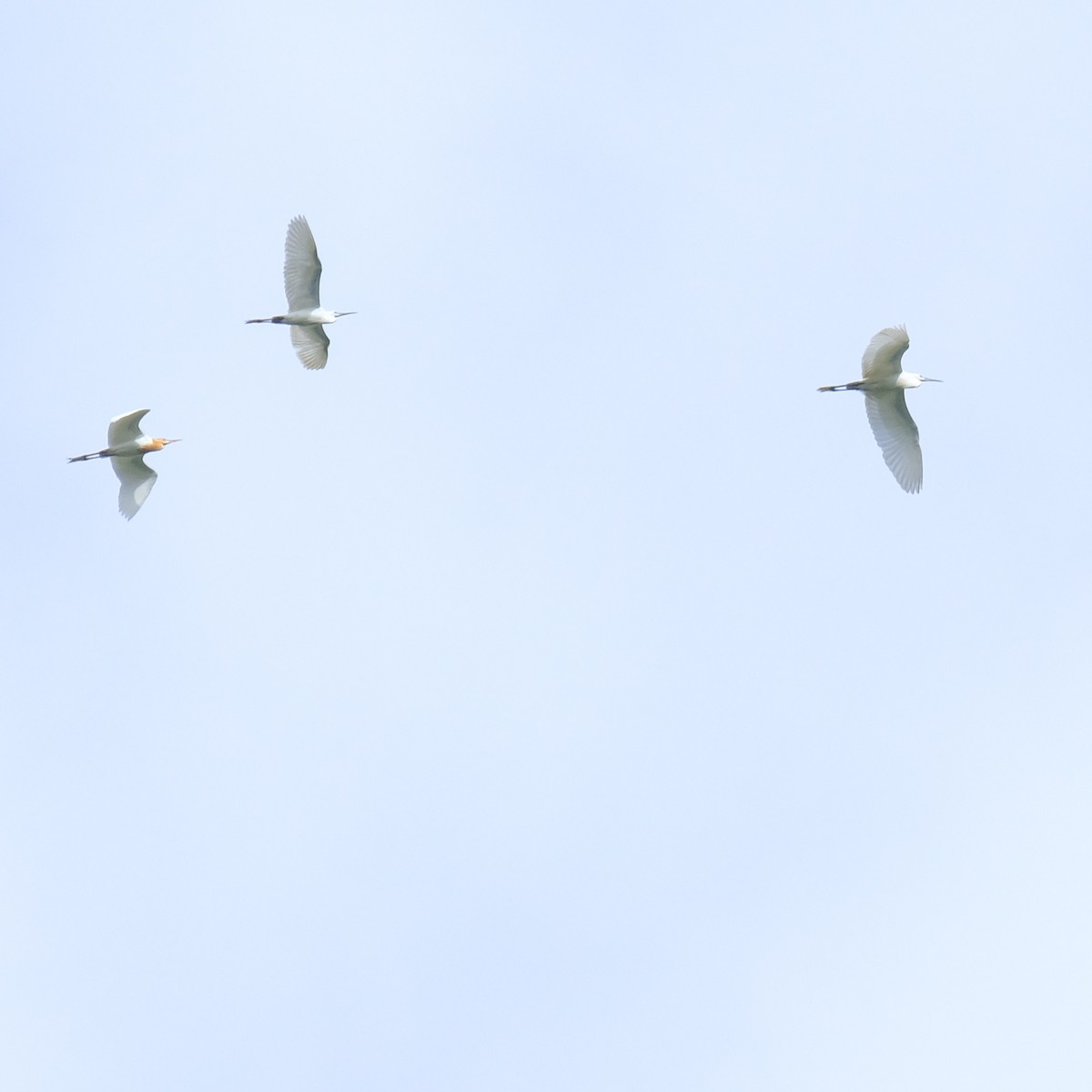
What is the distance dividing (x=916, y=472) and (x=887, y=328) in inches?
131

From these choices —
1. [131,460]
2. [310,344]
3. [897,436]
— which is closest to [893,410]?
[897,436]

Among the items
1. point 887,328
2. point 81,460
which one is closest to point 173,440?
point 81,460

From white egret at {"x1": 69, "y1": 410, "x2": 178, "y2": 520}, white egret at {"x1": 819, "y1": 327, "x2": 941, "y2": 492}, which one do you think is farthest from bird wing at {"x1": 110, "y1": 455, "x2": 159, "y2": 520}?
white egret at {"x1": 819, "y1": 327, "x2": 941, "y2": 492}

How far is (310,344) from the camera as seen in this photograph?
137 feet

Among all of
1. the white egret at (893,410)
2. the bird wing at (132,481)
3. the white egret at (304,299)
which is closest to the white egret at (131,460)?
the bird wing at (132,481)

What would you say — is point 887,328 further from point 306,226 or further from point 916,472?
point 306,226

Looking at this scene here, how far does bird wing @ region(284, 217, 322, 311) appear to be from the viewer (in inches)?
1582

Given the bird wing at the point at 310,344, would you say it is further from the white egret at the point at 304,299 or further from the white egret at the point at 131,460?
the white egret at the point at 131,460

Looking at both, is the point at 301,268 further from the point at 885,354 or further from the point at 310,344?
the point at 885,354

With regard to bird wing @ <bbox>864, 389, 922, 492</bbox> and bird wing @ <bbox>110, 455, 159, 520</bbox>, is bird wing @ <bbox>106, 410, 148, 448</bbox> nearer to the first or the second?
bird wing @ <bbox>110, 455, 159, 520</bbox>

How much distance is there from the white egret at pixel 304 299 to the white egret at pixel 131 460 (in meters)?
3.92

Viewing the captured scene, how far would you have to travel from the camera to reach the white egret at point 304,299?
40250 mm

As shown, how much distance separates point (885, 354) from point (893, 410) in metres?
1.58

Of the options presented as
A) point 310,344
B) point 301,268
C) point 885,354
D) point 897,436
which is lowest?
point 897,436
